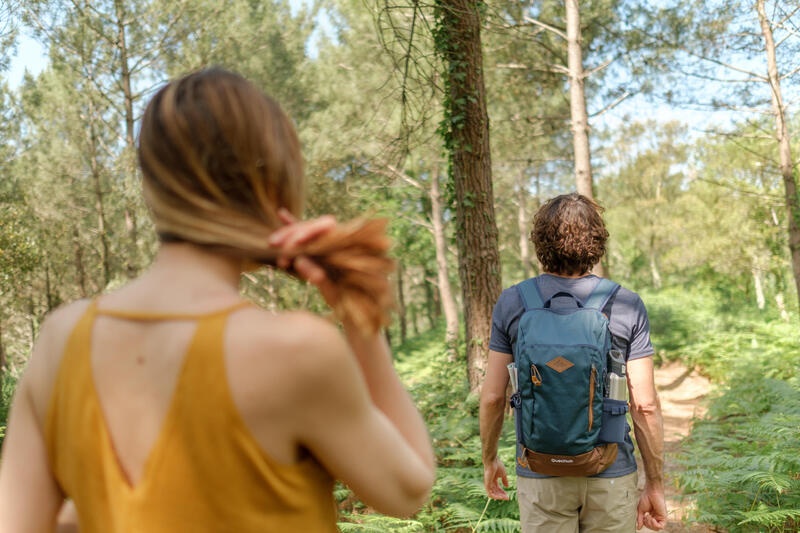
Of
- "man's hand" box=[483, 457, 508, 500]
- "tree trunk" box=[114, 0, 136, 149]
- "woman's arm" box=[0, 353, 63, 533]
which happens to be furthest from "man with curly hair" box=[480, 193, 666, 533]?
"tree trunk" box=[114, 0, 136, 149]

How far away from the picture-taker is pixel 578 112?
1122 cm

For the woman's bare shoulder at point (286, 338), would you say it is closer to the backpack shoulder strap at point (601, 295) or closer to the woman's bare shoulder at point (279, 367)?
the woman's bare shoulder at point (279, 367)

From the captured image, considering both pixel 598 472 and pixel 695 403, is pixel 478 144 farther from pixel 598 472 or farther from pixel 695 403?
pixel 695 403

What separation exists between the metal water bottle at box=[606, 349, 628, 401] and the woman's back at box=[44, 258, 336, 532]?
1772mm

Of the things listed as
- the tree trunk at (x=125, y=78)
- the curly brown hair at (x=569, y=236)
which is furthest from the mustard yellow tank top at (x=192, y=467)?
the tree trunk at (x=125, y=78)

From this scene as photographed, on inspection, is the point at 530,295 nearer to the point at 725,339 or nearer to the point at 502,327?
the point at 502,327

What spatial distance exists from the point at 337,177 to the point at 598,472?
59.6 ft

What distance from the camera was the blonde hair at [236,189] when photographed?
922 millimetres

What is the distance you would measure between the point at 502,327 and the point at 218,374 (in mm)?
2026

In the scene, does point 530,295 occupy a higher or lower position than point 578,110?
lower

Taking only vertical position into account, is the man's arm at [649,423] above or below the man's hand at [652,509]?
above

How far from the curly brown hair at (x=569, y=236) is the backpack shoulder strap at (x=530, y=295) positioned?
0.13 metres

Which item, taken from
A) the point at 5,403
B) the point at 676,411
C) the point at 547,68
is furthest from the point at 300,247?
the point at 547,68

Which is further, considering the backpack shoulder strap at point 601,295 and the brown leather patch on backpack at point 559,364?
the backpack shoulder strap at point 601,295
